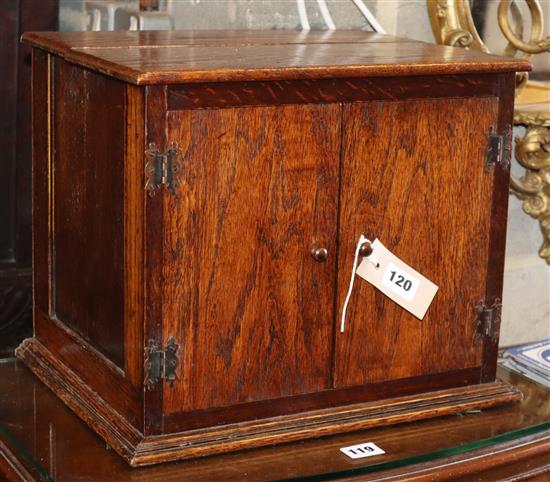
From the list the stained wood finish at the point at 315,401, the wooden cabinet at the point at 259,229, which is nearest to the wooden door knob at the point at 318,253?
the wooden cabinet at the point at 259,229

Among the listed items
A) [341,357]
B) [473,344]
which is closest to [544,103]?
[473,344]

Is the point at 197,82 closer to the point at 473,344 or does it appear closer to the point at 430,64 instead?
the point at 430,64

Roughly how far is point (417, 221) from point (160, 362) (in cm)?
36

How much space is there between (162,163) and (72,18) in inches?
24.1

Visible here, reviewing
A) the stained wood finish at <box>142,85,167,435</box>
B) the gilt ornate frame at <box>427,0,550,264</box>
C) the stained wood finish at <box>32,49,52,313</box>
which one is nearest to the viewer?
the stained wood finish at <box>142,85,167,435</box>

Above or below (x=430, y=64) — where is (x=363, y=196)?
below

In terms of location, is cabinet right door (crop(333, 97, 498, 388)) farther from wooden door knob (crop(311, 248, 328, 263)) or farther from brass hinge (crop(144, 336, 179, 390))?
brass hinge (crop(144, 336, 179, 390))

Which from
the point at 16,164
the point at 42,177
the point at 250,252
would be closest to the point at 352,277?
the point at 250,252

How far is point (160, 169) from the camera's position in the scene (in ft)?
4.21

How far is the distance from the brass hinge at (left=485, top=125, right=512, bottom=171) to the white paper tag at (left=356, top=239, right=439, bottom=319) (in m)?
0.16

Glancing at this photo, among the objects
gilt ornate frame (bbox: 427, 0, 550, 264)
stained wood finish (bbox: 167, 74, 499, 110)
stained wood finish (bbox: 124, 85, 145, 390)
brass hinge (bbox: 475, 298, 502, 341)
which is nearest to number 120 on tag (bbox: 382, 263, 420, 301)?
brass hinge (bbox: 475, 298, 502, 341)

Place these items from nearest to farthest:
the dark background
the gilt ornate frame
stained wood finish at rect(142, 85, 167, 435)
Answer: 1. stained wood finish at rect(142, 85, 167, 435)
2. the dark background
3. the gilt ornate frame

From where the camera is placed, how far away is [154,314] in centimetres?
132

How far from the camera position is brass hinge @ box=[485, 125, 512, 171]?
4.83ft
